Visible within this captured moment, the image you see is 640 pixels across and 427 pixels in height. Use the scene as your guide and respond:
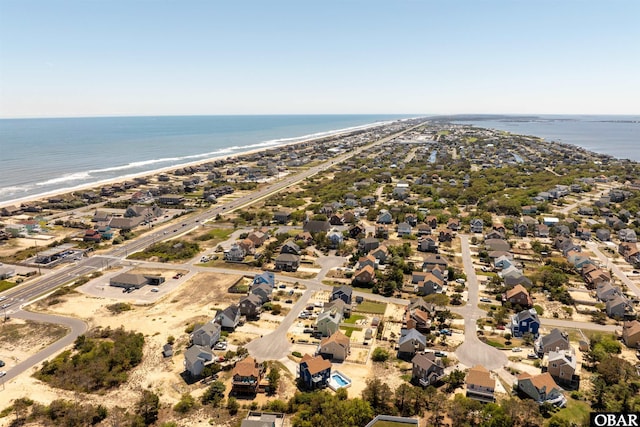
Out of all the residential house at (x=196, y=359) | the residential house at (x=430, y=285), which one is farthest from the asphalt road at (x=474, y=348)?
the residential house at (x=196, y=359)

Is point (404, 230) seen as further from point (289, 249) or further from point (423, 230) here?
point (289, 249)

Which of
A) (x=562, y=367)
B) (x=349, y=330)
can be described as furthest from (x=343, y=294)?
(x=562, y=367)

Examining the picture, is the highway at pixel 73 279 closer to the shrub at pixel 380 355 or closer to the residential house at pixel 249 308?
the residential house at pixel 249 308

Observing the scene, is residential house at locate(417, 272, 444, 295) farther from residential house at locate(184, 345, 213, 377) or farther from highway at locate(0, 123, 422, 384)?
residential house at locate(184, 345, 213, 377)

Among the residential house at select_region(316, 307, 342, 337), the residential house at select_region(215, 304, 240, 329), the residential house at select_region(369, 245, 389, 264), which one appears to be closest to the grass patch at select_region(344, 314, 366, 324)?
the residential house at select_region(316, 307, 342, 337)

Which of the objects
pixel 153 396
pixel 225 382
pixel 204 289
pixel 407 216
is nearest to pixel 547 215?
pixel 407 216

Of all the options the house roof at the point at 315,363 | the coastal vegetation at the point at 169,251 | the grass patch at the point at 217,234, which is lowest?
the grass patch at the point at 217,234
